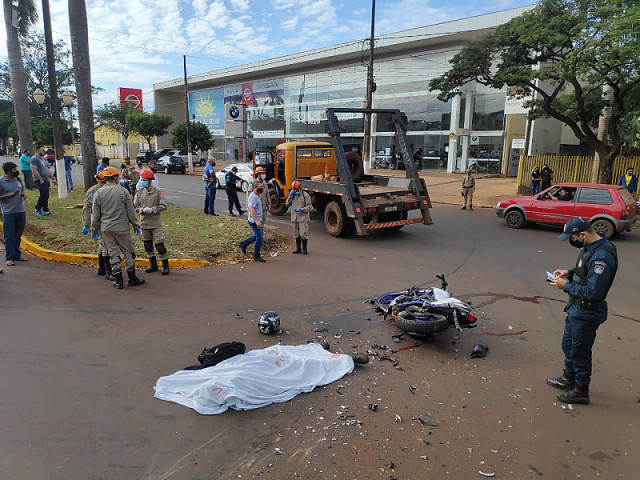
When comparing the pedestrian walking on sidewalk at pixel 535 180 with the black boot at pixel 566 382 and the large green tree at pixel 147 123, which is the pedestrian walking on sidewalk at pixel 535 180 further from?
the large green tree at pixel 147 123

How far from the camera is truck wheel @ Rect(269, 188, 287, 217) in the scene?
1425cm

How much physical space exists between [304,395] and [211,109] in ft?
174

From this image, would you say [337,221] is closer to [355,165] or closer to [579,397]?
[355,165]

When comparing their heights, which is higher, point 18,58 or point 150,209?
point 18,58

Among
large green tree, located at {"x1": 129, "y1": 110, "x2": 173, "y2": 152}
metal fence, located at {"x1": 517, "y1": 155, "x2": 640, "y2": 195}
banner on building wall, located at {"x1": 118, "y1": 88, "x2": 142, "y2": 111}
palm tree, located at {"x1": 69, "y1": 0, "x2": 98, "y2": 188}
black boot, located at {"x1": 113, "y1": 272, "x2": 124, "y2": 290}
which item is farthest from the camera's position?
banner on building wall, located at {"x1": 118, "y1": 88, "x2": 142, "y2": 111}

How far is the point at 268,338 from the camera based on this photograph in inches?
200

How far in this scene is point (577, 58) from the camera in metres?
13.0

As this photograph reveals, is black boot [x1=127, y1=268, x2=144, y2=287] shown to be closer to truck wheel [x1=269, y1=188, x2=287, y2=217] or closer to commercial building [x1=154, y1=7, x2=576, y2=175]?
truck wheel [x1=269, y1=188, x2=287, y2=217]

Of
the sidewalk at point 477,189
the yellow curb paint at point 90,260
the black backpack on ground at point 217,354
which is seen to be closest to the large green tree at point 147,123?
the sidewalk at point 477,189

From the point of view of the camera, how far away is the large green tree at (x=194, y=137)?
37594 mm

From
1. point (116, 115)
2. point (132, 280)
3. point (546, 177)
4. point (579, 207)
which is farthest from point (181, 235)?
point (116, 115)

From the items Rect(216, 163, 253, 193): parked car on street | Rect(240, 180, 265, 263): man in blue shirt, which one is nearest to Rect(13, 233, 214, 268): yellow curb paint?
Rect(240, 180, 265, 263): man in blue shirt

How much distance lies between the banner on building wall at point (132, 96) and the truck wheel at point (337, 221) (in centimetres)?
5112

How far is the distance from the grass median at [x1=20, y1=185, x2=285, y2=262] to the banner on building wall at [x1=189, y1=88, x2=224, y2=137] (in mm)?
40458
